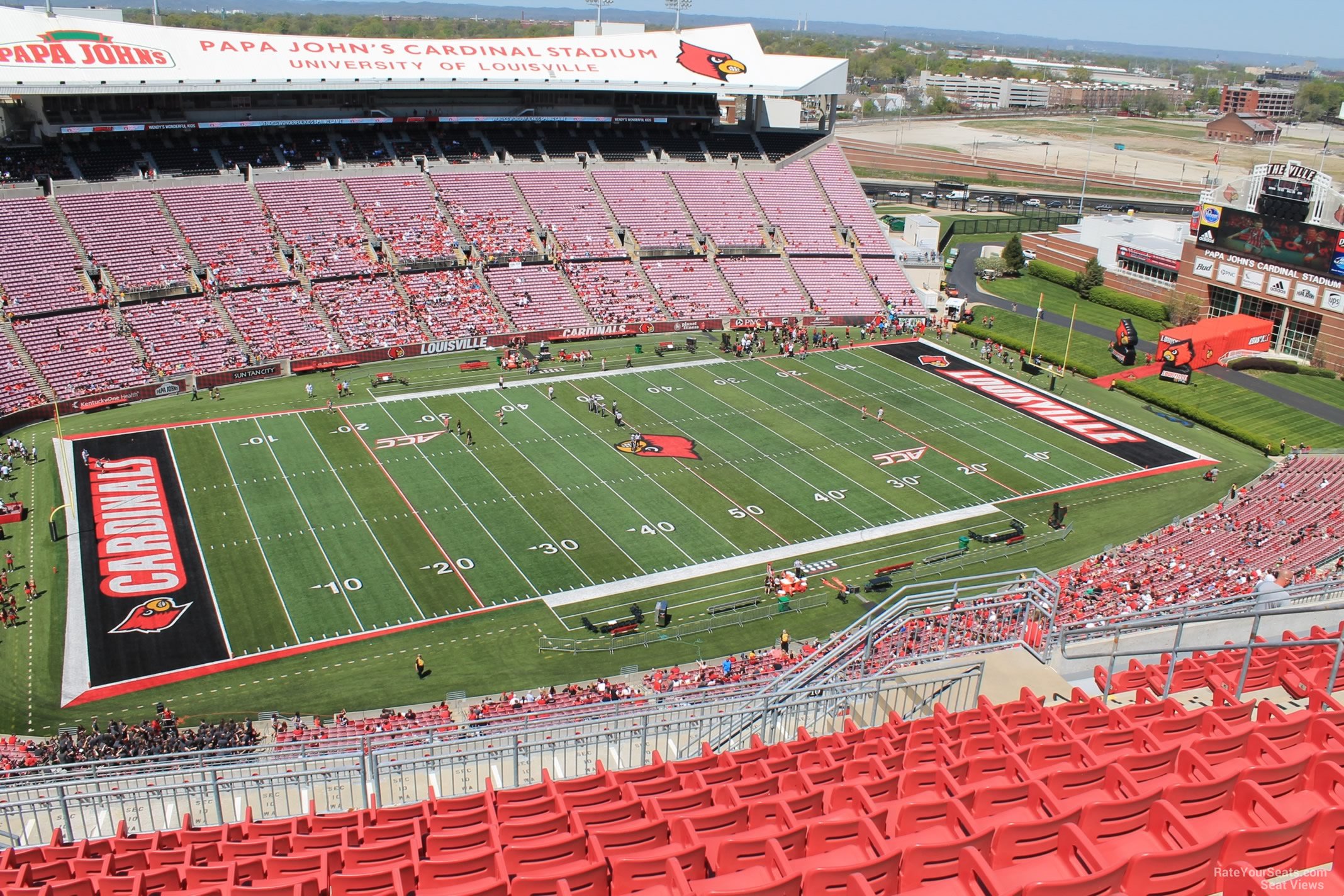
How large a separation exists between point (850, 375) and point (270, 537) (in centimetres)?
3039

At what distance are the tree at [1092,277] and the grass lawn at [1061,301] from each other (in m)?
0.64

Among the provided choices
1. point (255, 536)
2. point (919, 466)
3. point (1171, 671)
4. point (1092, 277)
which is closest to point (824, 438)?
point (919, 466)

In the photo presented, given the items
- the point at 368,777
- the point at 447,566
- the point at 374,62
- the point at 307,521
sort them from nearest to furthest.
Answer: the point at 368,777
the point at 447,566
the point at 307,521
the point at 374,62

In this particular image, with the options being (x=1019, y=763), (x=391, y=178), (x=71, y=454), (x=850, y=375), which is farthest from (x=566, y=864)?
(x=391, y=178)

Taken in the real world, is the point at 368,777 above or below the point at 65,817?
below

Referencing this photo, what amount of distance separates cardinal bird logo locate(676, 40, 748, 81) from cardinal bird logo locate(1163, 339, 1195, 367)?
3331 cm

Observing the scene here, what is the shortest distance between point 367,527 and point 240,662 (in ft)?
28.6

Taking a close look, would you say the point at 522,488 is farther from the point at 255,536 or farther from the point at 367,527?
the point at 255,536

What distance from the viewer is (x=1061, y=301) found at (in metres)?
73.1

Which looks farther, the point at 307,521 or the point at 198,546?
the point at 307,521

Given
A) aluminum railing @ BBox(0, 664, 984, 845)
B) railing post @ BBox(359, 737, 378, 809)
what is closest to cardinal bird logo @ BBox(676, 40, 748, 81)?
aluminum railing @ BBox(0, 664, 984, 845)

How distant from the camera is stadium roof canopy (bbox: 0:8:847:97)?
182ft

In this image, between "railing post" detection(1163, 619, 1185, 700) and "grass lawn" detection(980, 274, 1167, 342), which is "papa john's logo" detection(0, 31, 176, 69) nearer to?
"grass lawn" detection(980, 274, 1167, 342)

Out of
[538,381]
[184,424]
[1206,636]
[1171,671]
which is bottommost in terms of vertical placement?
[184,424]
